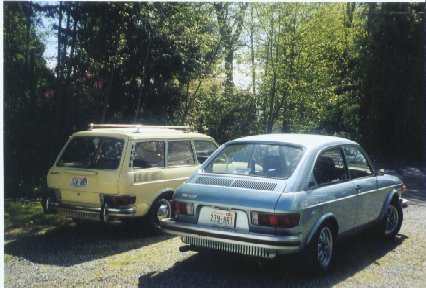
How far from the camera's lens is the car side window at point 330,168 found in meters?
5.80

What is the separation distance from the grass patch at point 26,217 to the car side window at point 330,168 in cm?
470

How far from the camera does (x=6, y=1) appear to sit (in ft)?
38.4

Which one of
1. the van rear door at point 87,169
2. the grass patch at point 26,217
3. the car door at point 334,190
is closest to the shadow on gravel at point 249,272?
the car door at point 334,190

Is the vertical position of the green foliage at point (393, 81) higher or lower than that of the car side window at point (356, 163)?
higher

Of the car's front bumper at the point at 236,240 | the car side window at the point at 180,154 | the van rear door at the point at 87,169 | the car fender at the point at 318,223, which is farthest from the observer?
the car side window at the point at 180,154

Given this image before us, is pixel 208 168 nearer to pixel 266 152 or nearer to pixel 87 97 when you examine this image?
pixel 266 152

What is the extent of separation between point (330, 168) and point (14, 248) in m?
4.41

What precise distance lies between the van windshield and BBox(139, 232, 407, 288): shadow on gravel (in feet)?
6.45

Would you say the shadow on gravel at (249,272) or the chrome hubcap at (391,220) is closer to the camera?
the shadow on gravel at (249,272)

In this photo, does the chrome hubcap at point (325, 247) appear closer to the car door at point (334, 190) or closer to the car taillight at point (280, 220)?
the car door at point (334, 190)

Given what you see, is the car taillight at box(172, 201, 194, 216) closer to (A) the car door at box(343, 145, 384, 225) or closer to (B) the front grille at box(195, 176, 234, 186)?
(B) the front grille at box(195, 176, 234, 186)

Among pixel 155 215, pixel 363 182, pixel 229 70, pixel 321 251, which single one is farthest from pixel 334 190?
pixel 229 70

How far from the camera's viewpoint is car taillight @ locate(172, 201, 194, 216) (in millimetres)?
5695

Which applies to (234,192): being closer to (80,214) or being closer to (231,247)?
(231,247)
